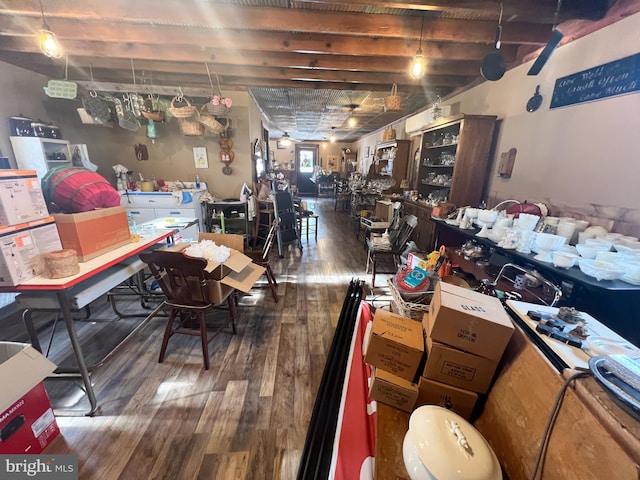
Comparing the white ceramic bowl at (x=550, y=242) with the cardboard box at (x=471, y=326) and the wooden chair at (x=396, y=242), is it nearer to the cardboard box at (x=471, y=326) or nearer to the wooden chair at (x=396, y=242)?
the cardboard box at (x=471, y=326)

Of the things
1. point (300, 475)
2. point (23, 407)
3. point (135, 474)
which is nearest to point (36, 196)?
point (23, 407)

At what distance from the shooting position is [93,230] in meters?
1.73

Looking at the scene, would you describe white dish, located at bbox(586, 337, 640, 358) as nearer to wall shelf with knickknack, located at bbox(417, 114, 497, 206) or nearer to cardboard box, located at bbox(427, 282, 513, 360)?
cardboard box, located at bbox(427, 282, 513, 360)

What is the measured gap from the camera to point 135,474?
126 cm

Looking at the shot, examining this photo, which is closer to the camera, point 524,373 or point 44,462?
point 524,373

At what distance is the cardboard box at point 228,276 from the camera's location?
6.46 ft

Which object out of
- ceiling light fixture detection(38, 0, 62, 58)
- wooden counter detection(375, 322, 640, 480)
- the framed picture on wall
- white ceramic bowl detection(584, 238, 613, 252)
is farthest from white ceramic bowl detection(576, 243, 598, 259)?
the framed picture on wall

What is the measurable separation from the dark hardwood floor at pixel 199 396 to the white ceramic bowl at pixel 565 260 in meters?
1.44

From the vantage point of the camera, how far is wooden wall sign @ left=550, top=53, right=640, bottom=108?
1.75m

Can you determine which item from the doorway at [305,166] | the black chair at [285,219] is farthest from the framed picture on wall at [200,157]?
the doorway at [305,166]

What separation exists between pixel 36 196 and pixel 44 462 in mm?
1402

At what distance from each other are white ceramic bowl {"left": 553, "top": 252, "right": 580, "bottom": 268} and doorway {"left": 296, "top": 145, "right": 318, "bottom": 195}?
451 inches

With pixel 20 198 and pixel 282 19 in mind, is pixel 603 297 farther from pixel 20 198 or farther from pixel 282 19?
pixel 20 198

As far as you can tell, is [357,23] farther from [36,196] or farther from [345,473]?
[345,473]
